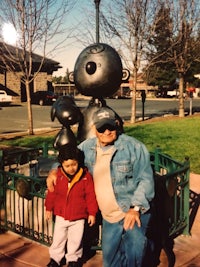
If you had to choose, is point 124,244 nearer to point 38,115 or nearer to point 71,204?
point 71,204

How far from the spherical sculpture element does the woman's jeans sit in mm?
2562

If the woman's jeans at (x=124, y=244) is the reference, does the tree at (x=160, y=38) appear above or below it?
above

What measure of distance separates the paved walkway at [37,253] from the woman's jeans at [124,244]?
727 mm

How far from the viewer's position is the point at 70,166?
3.43m

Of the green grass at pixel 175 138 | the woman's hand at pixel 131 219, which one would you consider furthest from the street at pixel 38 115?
the woman's hand at pixel 131 219

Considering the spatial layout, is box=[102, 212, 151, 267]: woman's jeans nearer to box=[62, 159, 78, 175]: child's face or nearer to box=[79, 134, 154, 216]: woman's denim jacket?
box=[79, 134, 154, 216]: woman's denim jacket

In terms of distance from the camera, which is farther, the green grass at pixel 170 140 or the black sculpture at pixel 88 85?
the green grass at pixel 170 140

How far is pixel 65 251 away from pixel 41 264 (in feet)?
0.91

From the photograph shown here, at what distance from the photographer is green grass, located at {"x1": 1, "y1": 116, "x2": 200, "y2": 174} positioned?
33.0 feet

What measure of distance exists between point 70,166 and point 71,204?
1.19 feet

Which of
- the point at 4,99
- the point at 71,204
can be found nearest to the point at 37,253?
the point at 71,204

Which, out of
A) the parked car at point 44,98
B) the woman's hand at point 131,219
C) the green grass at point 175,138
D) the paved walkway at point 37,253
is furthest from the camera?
the parked car at point 44,98

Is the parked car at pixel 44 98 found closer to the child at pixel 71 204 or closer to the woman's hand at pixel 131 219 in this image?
the child at pixel 71 204

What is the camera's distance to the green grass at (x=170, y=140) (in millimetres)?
10067
